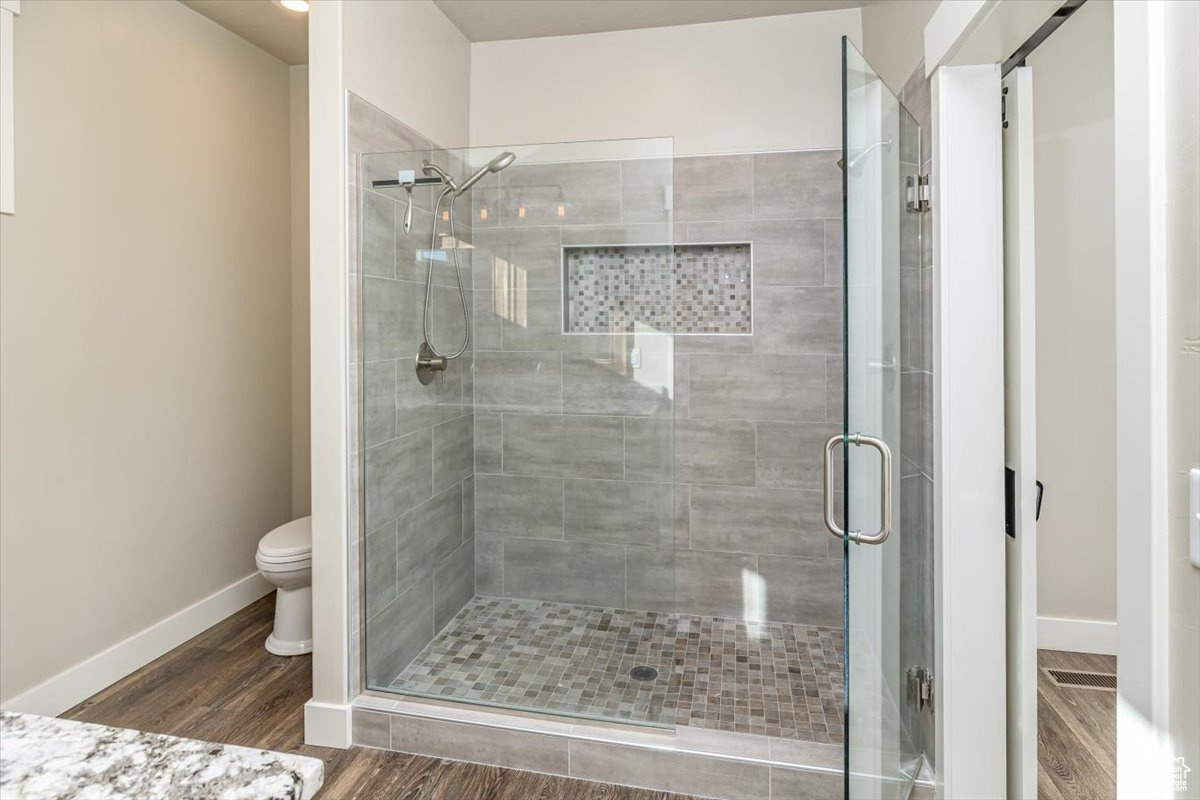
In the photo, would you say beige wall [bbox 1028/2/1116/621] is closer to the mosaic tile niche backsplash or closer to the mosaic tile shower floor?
the mosaic tile shower floor

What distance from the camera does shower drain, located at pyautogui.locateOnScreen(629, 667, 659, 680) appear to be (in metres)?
2.14

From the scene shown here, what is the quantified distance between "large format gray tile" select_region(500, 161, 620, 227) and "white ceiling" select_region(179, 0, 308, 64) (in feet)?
5.23

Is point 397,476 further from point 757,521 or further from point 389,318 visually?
point 757,521

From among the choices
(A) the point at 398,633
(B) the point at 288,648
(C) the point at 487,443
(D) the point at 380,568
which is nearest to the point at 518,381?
(C) the point at 487,443

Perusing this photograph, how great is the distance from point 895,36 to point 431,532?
2.42 metres

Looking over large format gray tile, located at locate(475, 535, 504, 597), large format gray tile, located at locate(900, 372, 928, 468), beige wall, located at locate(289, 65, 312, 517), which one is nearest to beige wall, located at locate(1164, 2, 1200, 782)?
large format gray tile, located at locate(900, 372, 928, 468)

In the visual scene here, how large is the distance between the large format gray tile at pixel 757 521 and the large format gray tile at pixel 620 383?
1109mm

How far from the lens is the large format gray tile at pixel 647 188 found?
2.05 m

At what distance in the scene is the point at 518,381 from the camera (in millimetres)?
2215

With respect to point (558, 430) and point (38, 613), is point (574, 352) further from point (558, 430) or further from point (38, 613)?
point (38, 613)

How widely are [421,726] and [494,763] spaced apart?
0.87 ft

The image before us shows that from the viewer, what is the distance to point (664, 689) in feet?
7.03

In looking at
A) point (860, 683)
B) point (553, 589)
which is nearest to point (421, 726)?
point (553, 589)

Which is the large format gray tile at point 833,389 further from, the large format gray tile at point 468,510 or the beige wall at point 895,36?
the large format gray tile at point 468,510
